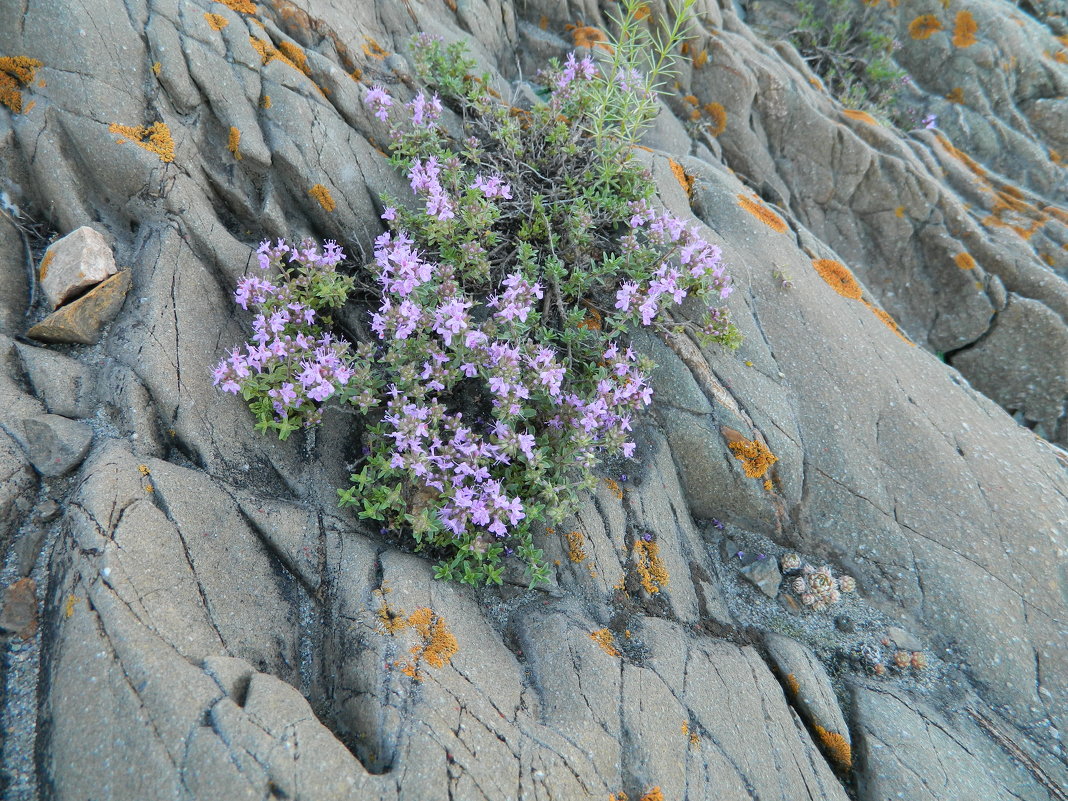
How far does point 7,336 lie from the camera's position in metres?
3.93

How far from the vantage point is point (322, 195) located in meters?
5.28

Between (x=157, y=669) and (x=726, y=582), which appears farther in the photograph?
(x=726, y=582)

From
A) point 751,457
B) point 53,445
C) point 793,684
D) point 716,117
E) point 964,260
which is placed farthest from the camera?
point 716,117

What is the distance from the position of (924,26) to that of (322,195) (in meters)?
12.5

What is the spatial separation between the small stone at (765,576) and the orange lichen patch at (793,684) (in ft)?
2.48

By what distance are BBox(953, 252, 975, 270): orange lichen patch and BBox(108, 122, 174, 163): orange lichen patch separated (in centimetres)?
989

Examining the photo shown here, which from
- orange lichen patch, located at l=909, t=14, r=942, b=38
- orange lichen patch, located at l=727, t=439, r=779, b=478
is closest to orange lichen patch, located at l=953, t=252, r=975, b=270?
orange lichen patch, located at l=727, t=439, r=779, b=478

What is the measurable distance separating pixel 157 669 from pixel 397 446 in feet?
6.20

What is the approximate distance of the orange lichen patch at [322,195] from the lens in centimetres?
526

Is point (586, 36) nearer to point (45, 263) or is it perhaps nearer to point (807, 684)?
point (45, 263)

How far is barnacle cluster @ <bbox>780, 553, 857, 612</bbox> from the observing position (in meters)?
5.06

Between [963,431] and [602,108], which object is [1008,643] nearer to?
[963,431]

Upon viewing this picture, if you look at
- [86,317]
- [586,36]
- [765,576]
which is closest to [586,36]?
[586,36]

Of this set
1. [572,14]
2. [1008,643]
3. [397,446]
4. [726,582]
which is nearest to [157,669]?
[397,446]
